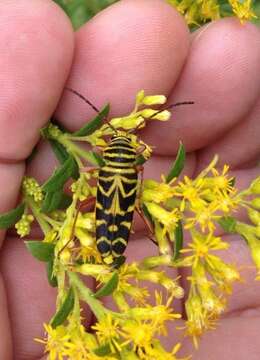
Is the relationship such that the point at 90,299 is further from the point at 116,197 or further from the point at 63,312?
the point at 116,197

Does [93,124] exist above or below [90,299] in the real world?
above

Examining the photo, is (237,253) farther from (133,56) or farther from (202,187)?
(133,56)

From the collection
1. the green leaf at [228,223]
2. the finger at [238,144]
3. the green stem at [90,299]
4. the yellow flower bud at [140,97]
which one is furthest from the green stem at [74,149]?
the finger at [238,144]

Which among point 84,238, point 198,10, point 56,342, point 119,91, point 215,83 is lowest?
point 56,342

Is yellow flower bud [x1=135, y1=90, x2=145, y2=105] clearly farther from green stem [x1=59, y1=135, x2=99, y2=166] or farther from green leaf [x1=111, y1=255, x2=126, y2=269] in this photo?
green leaf [x1=111, y1=255, x2=126, y2=269]

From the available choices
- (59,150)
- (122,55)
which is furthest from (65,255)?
(122,55)

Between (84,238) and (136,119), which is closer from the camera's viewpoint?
(84,238)

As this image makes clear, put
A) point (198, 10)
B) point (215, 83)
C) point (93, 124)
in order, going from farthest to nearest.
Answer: point (198, 10) < point (215, 83) < point (93, 124)

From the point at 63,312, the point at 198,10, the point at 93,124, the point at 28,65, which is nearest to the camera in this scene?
the point at 63,312
